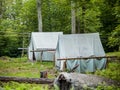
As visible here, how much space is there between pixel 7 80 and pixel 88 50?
11.4 metres

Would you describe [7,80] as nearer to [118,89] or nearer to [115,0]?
[118,89]

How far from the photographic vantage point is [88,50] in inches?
960

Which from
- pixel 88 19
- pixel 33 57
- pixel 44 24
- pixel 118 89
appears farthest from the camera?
pixel 44 24

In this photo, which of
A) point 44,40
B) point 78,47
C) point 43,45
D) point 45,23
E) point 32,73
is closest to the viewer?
point 32,73

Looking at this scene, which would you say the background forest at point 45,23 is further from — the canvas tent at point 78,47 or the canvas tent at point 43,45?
the canvas tent at point 78,47

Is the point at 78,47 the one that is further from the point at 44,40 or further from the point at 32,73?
the point at 44,40

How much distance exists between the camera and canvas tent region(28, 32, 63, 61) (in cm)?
3167

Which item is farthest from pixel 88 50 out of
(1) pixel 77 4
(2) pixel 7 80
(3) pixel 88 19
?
(3) pixel 88 19

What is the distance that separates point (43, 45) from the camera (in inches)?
1281

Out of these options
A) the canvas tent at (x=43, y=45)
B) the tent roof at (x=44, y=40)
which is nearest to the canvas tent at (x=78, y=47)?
the canvas tent at (x=43, y=45)

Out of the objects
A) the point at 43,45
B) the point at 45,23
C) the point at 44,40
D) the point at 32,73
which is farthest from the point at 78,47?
the point at 45,23

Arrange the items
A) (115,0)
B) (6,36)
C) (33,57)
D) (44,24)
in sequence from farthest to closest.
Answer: (44,24) → (6,36) → (33,57) → (115,0)

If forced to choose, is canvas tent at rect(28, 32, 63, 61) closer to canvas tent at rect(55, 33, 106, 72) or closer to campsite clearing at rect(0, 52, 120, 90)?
campsite clearing at rect(0, 52, 120, 90)

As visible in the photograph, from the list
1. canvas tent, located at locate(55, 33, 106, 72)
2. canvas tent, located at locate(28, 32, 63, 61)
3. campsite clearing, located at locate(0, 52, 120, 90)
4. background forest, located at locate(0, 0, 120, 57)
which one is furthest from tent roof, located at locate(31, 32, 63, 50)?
canvas tent, located at locate(55, 33, 106, 72)
